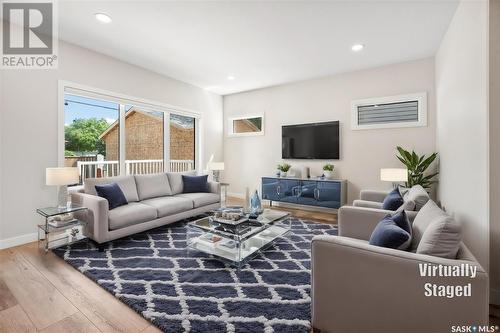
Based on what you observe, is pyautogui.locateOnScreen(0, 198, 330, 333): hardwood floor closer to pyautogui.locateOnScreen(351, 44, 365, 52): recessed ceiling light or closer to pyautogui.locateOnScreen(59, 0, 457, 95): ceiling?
pyautogui.locateOnScreen(59, 0, 457, 95): ceiling

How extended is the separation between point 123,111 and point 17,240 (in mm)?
2372

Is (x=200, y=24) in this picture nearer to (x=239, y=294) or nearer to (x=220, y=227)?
(x=220, y=227)

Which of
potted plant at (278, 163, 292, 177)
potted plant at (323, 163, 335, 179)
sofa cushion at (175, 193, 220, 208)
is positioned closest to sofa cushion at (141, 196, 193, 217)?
sofa cushion at (175, 193, 220, 208)

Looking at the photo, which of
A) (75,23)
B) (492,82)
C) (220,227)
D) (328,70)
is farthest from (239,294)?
(328,70)

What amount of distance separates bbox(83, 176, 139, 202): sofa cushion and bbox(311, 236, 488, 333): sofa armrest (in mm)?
3085

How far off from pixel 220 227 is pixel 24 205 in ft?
8.60

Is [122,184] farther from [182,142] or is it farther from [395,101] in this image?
[395,101]

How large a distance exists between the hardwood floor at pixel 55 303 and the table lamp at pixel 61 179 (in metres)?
0.80

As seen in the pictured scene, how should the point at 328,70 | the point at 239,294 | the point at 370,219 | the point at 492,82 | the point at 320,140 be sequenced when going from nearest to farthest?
the point at 492,82 < the point at 239,294 < the point at 370,219 < the point at 328,70 < the point at 320,140

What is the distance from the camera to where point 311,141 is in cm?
505

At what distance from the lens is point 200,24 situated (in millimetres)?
2982

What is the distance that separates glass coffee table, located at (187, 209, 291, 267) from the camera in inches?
97.8

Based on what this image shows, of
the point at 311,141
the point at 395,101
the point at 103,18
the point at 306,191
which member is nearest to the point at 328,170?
the point at 306,191

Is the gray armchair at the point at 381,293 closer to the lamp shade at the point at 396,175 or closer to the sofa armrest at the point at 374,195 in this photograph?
the sofa armrest at the point at 374,195
